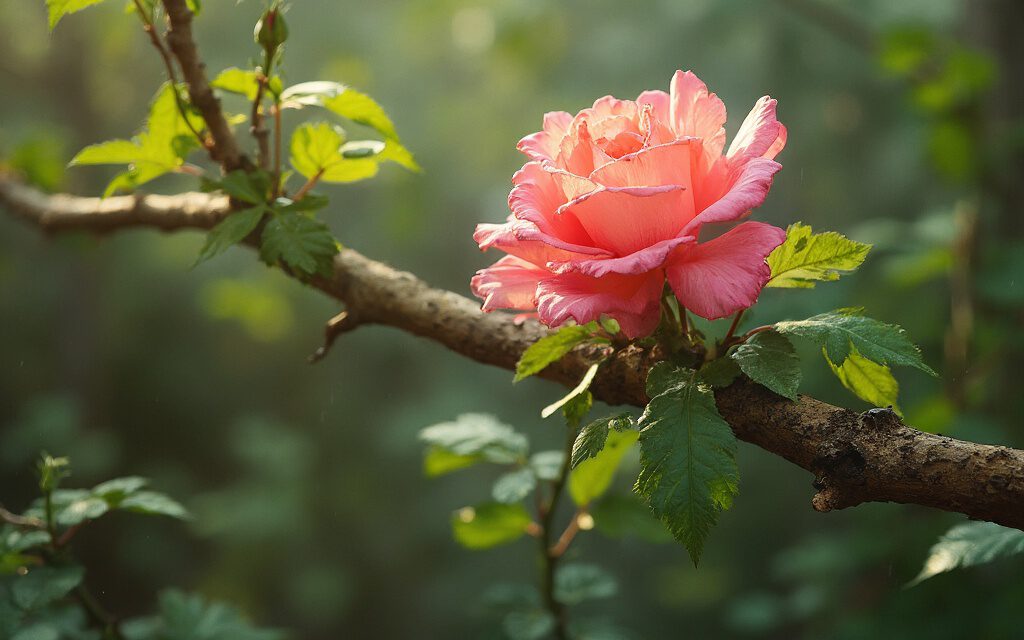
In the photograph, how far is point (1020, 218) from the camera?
4.57ft

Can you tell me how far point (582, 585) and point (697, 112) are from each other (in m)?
0.50

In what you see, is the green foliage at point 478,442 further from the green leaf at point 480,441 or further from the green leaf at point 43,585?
the green leaf at point 43,585

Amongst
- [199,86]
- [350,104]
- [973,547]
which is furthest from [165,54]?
[973,547]

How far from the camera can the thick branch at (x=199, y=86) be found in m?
0.59

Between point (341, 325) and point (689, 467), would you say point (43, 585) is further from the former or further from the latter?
point (689, 467)

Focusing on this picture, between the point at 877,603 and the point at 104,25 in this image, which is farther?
the point at 104,25

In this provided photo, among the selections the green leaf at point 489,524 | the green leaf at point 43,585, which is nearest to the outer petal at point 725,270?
the green leaf at point 489,524

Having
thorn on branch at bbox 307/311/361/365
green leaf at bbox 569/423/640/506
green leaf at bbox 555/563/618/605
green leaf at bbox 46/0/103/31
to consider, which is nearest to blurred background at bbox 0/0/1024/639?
green leaf at bbox 555/563/618/605

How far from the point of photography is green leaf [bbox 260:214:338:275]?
1.84ft

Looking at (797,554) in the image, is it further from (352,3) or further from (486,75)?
(352,3)

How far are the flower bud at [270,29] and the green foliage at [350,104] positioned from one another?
0.11 ft

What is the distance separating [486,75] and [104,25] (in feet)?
4.53

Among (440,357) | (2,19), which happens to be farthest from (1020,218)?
(2,19)

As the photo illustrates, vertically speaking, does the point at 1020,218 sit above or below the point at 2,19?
below
